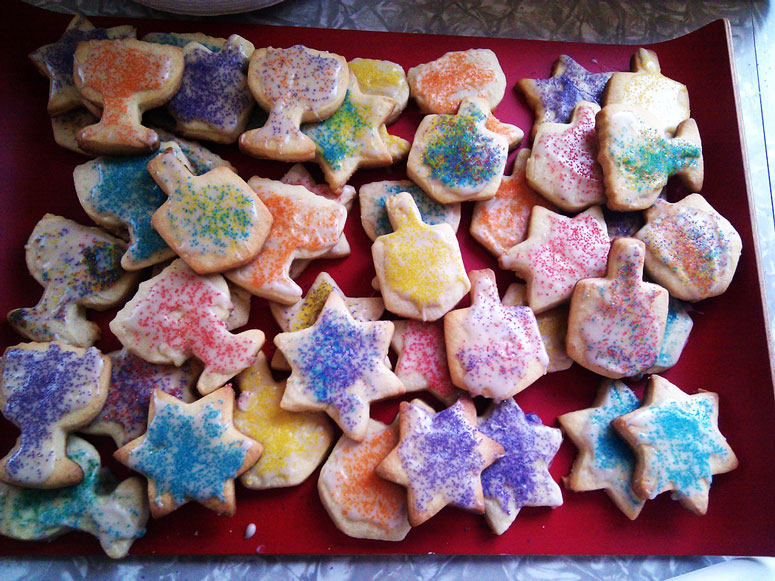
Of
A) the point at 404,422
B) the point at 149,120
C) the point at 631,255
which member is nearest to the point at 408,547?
the point at 404,422

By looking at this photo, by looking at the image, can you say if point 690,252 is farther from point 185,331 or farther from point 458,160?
point 185,331

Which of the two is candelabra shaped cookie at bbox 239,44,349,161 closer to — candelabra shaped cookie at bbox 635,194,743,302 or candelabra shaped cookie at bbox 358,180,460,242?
candelabra shaped cookie at bbox 358,180,460,242

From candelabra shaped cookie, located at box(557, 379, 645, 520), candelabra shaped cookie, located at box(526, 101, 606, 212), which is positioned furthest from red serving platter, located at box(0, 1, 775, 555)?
candelabra shaped cookie, located at box(526, 101, 606, 212)

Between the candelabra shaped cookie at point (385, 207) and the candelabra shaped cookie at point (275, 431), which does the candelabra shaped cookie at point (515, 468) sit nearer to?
the candelabra shaped cookie at point (275, 431)

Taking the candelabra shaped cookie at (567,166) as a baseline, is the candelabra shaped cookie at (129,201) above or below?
below

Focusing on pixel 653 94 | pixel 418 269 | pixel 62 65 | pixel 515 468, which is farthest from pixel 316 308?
pixel 653 94

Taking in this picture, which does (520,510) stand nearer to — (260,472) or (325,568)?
(325,568)

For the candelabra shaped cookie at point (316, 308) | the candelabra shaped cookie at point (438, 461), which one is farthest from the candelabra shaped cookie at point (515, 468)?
the candelabra shaped cookie at point (316, 308)
